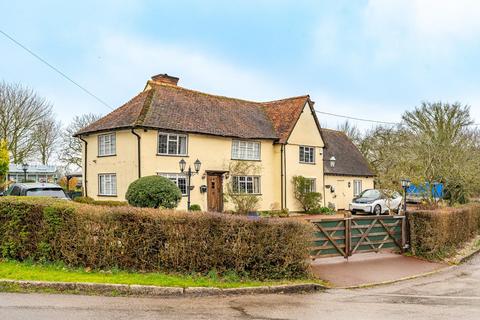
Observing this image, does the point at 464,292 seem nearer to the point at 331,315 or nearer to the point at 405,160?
the point at 331,315

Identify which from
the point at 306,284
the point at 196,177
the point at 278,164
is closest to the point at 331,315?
the point at 306,284

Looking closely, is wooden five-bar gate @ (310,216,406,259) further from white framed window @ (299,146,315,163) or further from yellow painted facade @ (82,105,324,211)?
white framed window @ (299,146,315,163)

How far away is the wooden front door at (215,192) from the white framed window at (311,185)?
6.69 m

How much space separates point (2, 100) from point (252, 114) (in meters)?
24.8

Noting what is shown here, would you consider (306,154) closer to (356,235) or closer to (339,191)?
(339,191)

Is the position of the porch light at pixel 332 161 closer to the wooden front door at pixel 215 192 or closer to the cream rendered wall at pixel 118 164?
the wooden front door at pixel 215 192

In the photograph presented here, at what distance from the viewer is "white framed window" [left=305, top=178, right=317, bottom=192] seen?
30281 millimetres

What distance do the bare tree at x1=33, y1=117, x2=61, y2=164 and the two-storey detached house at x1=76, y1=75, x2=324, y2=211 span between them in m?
20.3

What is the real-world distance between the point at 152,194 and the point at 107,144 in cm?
800

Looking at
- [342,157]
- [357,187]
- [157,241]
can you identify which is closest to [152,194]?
[157,241]

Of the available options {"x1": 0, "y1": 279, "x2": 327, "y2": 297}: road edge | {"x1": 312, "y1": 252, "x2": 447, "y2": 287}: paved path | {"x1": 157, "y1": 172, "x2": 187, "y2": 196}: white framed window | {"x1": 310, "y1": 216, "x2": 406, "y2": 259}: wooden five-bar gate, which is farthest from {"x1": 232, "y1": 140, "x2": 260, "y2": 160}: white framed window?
{"x1": 0, "y1": 279, "x2": 327, "y2": 297}: road edge

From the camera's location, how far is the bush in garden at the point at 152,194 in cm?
1939

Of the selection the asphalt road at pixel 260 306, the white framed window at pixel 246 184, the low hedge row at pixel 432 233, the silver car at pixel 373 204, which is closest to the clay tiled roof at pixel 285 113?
the white framed window at pixel 246 184

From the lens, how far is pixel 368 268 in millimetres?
12984
